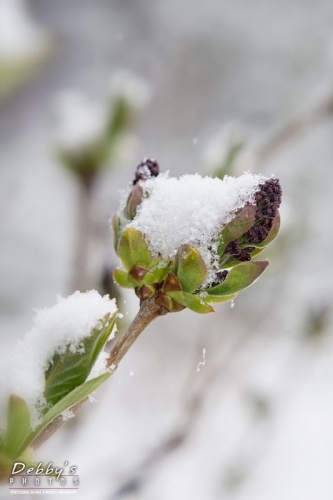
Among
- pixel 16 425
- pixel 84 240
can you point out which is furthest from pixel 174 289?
pixel 84 240

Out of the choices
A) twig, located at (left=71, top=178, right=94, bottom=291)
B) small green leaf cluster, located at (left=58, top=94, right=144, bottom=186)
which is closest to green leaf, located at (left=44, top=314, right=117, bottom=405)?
twig, located at (left=71, top=178, right=94, bottom=291)

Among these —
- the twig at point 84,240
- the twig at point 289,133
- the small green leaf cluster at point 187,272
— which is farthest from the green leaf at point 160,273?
the twig at point 289,133

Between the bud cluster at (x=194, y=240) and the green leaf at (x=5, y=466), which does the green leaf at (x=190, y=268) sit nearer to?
the bud cluster at (x=194, y=240)

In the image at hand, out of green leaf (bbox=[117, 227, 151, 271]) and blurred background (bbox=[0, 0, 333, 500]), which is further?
blurred background (bbox=[0, 0, 333, 500])

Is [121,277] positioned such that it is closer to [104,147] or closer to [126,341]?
[126,341]

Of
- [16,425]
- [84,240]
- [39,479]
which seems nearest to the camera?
[16,425]

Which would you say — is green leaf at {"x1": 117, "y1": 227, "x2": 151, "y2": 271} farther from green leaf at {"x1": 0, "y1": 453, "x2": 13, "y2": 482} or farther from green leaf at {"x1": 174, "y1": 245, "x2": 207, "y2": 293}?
green leaf at {"x1": 0, "y1": 453, "x2": 13, "y2": 482}

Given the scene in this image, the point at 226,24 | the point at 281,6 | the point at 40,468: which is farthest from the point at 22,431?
the point at 281,6
